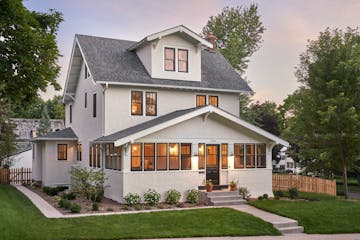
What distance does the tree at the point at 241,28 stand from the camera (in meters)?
39.5

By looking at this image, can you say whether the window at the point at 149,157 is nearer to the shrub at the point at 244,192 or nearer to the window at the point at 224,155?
the window at the point at 224,155

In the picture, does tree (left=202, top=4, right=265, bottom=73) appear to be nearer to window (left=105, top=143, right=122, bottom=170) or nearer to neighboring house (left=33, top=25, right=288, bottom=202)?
neighboring house (left=33, top=25, right=288, bottom=202)

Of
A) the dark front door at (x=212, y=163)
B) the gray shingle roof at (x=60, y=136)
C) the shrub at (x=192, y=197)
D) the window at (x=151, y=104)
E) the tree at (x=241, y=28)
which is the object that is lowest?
the shrub at (x=192, y=197)

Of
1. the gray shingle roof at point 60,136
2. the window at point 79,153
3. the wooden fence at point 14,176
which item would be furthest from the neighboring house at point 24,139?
the window at point 79,153

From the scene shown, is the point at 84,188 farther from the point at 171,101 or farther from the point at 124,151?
the point at 171,101

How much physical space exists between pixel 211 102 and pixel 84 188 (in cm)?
914

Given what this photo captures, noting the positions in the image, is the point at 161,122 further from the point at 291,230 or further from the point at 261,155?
the point at 291,230

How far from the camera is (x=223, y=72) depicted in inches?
1038

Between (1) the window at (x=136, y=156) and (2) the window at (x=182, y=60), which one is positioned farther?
(2) the window at (x=182, y=60)

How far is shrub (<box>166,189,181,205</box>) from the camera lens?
62.8 feet

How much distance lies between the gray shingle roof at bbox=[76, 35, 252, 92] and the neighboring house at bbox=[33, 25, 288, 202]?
0.20 feet

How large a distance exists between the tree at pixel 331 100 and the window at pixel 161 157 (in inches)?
349

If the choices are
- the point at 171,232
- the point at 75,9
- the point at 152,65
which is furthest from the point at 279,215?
the point at 75,9

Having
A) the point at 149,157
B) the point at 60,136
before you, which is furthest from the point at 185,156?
the point at 60,136
